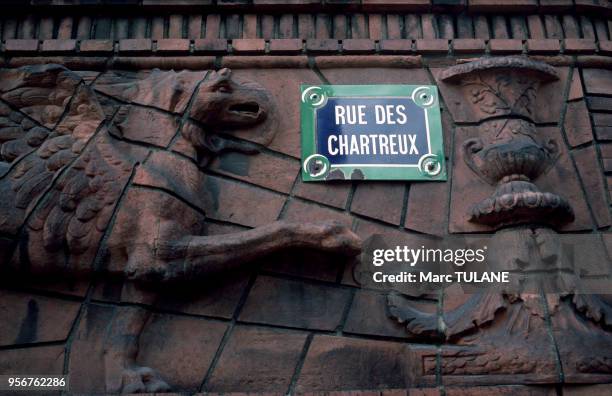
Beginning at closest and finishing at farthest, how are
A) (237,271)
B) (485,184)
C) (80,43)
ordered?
(237,271), (485,184), (80,43)

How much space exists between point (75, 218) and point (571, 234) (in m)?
2.10

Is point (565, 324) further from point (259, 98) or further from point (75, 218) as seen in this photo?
point (75, 218)

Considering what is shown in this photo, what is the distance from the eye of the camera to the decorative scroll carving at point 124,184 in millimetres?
3152

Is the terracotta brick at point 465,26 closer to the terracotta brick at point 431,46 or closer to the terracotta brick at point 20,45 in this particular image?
the terracotta brick at point 431,46

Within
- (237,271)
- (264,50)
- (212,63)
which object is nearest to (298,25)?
(264,50)

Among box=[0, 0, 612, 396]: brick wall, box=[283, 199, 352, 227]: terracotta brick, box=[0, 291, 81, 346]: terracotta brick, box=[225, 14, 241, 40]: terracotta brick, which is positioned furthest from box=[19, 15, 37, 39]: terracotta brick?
box=[283, 199, 352, 227]: terracotta brick

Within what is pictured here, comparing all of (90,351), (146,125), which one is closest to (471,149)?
(146,125)

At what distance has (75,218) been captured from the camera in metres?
3.20

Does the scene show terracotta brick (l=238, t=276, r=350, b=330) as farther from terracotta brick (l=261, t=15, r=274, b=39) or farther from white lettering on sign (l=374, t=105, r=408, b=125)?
terracotta brick (l=261, t=15, r=274, b=39)

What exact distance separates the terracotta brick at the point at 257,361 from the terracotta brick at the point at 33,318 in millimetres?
639

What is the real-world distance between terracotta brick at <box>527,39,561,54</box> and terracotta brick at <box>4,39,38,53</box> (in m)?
2.38

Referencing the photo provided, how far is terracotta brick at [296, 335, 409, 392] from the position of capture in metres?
3.10

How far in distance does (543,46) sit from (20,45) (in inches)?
99.4

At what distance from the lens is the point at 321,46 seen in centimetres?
380
